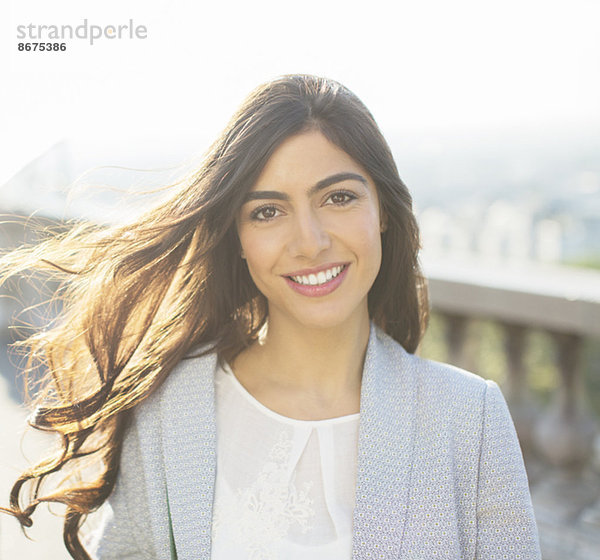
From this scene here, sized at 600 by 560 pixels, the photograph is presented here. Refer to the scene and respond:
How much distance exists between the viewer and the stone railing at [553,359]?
2.56 meters

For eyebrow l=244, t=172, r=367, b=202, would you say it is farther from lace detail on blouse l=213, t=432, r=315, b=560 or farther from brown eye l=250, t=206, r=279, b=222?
lace detail on blouse l=213, t=432, r=315, b=560

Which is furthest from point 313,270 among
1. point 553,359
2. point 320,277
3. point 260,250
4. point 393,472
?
point 553,359

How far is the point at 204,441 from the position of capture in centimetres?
163

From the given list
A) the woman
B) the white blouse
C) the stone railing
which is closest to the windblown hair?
the woman

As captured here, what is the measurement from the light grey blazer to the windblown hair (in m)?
0.08

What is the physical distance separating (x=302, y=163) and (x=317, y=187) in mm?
66

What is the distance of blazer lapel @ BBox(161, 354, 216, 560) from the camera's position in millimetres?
1533

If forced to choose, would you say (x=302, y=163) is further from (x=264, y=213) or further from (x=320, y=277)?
(x=320, y=277)

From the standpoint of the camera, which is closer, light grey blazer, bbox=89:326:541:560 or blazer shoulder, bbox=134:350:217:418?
light grey blazer, bbox=89:326:541:560

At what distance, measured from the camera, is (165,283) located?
1778 millimetres

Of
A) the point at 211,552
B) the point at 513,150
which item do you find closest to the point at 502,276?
the point at 211,552

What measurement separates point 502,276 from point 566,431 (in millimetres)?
719

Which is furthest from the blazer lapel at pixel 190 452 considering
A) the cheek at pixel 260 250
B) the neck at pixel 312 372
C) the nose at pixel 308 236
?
the nose at pixel 308 236

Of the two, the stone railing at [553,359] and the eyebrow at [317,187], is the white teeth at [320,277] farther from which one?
the stone railing at [553,359]
